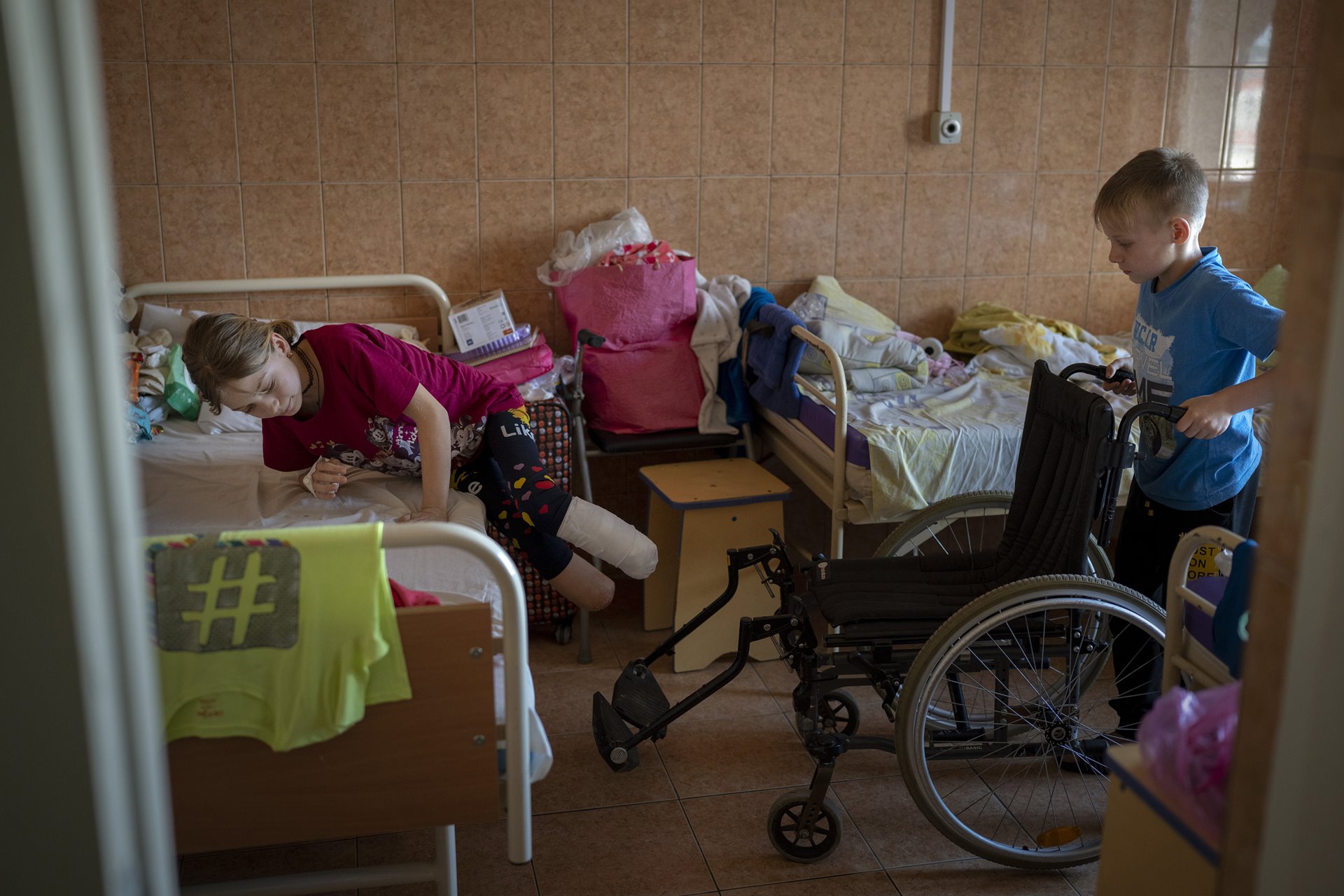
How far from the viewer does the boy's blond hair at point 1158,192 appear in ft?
6.75

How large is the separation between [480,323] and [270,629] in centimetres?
183

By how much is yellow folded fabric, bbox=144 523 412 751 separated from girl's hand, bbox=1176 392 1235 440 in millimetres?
1336

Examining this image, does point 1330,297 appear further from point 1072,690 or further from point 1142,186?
point 1072,690

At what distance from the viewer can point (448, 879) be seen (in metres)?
1.79

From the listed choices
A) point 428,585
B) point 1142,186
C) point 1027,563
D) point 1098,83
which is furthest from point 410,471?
point 1098,83

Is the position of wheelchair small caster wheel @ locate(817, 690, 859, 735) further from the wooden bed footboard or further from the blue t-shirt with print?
the wooden bed footboard

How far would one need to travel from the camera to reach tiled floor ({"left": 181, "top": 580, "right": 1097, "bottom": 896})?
2107 millimetres

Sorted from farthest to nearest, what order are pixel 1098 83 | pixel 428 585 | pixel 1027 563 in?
1. pixel 1098 83
2. pixel 1027 563
3. pixel 428 585

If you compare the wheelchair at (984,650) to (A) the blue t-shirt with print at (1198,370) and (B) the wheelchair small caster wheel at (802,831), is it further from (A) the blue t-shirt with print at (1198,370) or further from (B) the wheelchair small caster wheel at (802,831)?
(A) the blue t-shirt with print at (1198,370)

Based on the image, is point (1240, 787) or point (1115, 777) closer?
point (1240, 787)

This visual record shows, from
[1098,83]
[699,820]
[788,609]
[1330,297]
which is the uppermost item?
[1098,83]

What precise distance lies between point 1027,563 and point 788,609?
48 cm

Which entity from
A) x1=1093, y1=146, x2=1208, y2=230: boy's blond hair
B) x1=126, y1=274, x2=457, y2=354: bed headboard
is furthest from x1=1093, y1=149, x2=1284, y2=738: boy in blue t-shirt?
x1=126, y1=274, x2=457, y2=354: bed headboard

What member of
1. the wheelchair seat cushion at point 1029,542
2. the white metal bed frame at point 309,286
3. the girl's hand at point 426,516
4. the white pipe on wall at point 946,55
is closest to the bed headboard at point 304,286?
the white metal bed frame at point 309,286
